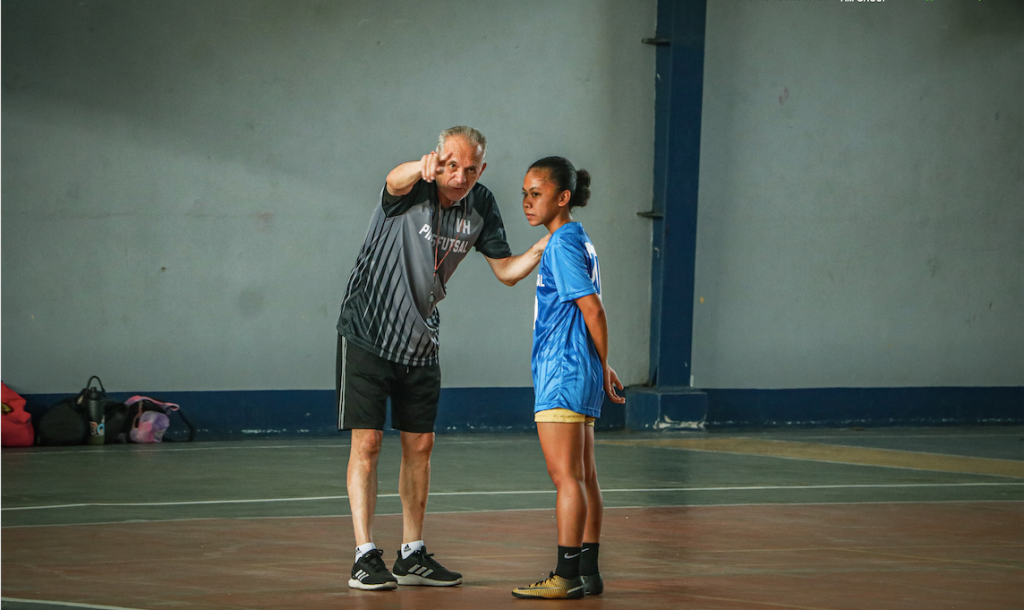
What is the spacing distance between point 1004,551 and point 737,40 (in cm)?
865

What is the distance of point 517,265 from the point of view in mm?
5703

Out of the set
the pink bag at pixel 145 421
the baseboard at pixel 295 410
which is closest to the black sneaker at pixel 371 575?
the pink bag at pixel 145 421

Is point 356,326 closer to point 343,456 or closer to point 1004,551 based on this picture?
point 1004,551

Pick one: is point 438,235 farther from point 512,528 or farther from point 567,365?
point 512,528

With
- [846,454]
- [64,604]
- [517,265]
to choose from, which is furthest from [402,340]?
[846,454]

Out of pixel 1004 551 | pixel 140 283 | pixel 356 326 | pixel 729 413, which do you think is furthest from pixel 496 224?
pixel 729 413

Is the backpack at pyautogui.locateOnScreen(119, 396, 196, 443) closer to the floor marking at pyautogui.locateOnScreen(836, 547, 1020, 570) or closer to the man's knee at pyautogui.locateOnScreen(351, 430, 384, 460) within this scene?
the man's knee at pyautogui.locateOnScreen(351, 430, 384, 460)

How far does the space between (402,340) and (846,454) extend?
739cm

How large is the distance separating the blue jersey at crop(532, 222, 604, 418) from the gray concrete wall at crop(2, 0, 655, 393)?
7569mm

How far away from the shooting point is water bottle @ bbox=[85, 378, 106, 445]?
11.4m

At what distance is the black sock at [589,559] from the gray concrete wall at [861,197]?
914 cm

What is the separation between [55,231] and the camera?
38.4 feet

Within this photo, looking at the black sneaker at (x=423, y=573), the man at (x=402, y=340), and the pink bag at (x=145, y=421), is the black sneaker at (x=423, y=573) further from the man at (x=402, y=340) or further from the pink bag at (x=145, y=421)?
the pink bag at (x=145, y=421)

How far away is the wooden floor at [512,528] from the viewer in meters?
5.30
